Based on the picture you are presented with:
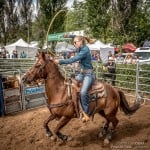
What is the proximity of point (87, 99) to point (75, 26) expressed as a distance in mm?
51086

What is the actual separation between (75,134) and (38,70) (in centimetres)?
200

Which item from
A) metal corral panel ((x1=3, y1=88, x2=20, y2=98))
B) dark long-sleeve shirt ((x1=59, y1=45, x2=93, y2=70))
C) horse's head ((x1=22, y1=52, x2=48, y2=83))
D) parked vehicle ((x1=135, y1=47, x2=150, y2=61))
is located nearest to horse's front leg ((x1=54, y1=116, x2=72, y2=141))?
horse's head ((x1=22, y1=52, x2=48, y2=83))

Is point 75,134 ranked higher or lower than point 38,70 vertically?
lower

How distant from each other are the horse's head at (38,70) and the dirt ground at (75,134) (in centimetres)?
155

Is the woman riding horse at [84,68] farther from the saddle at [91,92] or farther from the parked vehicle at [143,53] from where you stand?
the parked vehicle at [143,53]

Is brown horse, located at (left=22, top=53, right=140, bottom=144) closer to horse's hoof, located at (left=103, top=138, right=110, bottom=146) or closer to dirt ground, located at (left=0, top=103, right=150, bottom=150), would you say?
horse's hoof, located at (left=103, top=138, right=110, bottom=146)

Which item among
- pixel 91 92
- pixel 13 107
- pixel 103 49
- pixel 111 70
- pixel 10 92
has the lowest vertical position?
pixel 13 107

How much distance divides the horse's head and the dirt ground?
Result: 155cm

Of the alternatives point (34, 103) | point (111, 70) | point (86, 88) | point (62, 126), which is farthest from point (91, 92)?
point (111, 70)

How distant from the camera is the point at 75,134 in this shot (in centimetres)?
723

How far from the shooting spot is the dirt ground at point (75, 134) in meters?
6.43

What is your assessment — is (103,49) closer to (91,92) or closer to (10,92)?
(10,92)

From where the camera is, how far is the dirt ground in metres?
6.43

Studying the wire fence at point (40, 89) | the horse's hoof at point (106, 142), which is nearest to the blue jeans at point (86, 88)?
the horse's hoof at point (106, 142)
